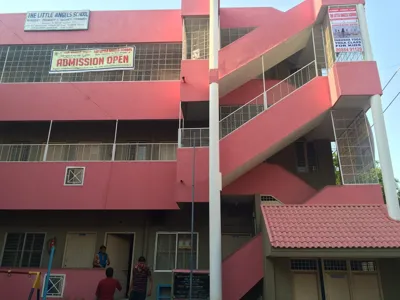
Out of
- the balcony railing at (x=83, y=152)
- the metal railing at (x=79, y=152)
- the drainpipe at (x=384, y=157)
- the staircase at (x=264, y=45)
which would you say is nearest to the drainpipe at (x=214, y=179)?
the staircase at (x=264, y=45)

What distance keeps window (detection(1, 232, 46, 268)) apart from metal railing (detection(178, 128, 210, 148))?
6760 mm

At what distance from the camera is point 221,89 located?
1232 centimetres

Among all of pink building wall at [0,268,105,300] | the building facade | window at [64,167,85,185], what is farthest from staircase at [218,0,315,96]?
pink building wall at [0,268,105,300]

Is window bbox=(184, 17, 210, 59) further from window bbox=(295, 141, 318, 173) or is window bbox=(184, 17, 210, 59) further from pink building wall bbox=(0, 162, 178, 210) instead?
window bbox=(295, 141, 318, 173)

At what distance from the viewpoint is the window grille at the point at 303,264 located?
9609 millimetres

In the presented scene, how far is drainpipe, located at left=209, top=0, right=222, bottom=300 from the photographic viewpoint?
30.2 feet

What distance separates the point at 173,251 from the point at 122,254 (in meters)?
2.18

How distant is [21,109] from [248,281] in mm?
10642

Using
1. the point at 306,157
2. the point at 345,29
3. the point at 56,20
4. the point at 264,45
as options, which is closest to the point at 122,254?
the point at 306,157

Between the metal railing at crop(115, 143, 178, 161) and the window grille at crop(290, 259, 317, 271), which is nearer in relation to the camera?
the window grille at crop(290, 259, 317, 271)

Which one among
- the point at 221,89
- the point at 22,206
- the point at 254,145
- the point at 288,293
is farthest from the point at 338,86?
the point at 22,206

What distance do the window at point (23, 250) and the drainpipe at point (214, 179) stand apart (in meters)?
7.37

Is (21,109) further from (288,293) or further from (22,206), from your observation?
(288,293)

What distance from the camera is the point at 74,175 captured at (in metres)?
12.2
